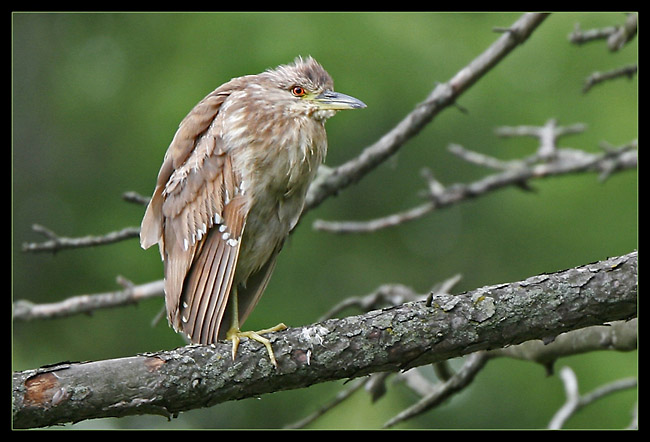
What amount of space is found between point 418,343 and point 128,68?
554cm

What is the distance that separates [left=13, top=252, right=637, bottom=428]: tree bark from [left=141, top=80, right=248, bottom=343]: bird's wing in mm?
674

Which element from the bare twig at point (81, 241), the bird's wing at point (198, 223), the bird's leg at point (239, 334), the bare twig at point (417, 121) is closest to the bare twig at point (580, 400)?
the bare twig at point (417, 121)

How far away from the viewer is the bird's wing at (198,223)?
3184mm

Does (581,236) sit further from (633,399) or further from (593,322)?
(593,322)

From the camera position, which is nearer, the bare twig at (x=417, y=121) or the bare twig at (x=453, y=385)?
the bare twig at (x=453, y=385)

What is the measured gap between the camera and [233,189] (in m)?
3.27

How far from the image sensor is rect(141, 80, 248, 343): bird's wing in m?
3.18

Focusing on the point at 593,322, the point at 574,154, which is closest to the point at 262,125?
the point at 593,322

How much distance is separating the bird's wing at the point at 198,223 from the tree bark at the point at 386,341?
26.5 inches

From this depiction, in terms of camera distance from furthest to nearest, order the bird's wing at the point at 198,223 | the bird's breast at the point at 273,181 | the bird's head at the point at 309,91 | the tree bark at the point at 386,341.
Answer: the bird's head at the point at 309,91
the bird's breast at the point at 273,181
the bird's wing at the point at 198,223
the tree bark at the point at 386,341

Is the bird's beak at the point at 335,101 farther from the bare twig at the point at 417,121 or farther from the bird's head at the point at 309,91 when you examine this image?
the bare twig at the point at 417,121

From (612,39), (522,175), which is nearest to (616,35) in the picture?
(612,39)

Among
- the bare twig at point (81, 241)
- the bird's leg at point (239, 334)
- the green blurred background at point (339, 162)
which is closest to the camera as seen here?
the bird's leg at point (239, 334)

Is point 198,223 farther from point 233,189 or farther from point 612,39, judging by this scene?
point 612,39
